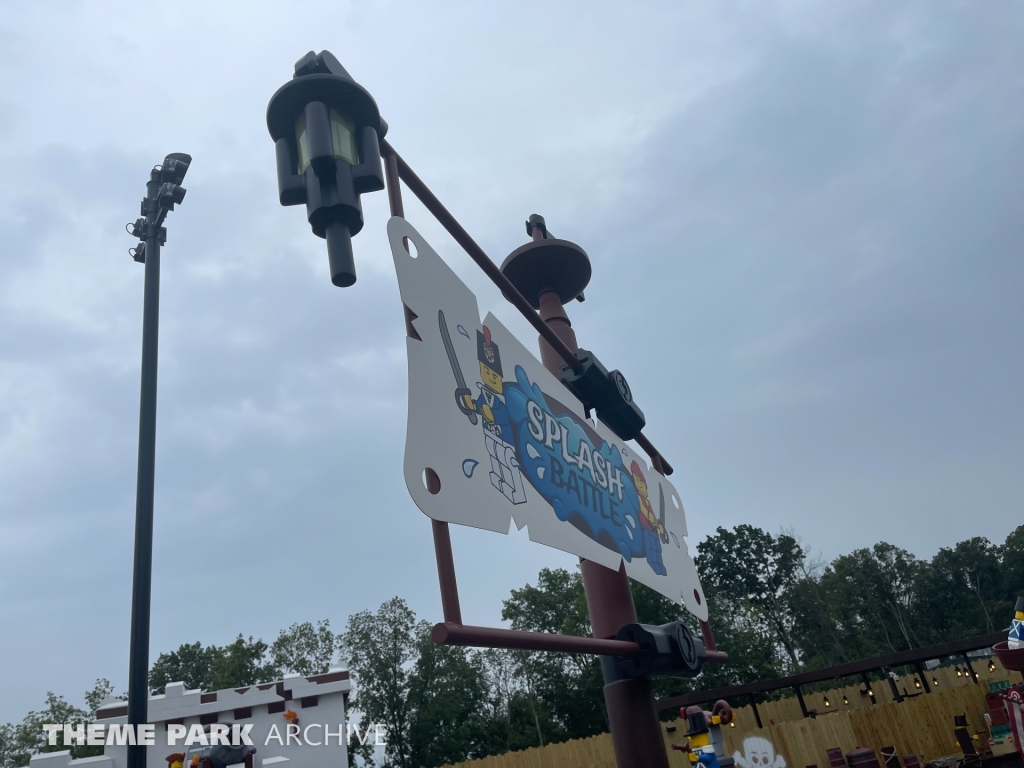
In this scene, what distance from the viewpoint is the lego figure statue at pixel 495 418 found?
8.54 ft

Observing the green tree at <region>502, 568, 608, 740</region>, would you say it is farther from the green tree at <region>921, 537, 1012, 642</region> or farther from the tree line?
the green tree at <region>921, 537, 1012, 642</region>

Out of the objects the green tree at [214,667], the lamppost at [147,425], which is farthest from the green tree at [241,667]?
the lamppost at [147,425]

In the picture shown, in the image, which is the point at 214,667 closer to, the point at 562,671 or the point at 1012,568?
the point at 562,671

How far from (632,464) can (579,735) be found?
37.3 m

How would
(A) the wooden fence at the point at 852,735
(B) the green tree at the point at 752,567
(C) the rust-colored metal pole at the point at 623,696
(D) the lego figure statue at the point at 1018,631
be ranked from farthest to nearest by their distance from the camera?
(B) the green tree at the point at 752,567 → (A) the wooden fence at the point at 852,735 → (D) the lego figure statue at the point at 1018,631 → (C) the rust-colored metal pole at the point at 623,696

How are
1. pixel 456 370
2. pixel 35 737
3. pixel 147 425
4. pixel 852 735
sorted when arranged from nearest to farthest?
pixel 456 370 < pixel 147 425 < pixel 852 735 < pixel 35 737

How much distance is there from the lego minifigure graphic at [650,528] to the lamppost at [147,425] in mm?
2803

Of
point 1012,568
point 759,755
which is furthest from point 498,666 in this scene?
point 1012,568

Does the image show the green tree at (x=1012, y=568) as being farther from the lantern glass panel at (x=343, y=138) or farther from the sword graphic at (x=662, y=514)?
the lantern glass panel at (x=343, y=138)

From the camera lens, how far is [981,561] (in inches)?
2447

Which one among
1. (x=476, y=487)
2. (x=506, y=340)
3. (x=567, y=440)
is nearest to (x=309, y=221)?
(x=476, y=487)

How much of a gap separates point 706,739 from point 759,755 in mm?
11330

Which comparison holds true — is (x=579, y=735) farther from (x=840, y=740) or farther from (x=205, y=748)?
(x=205, y=748)

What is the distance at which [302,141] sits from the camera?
7.36ft
